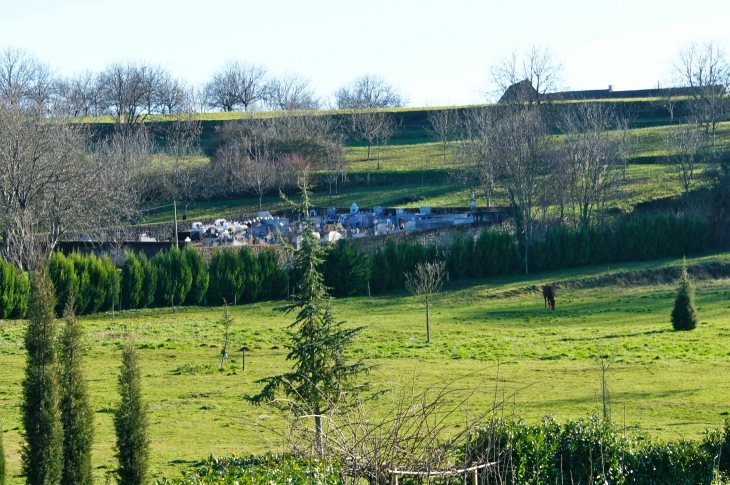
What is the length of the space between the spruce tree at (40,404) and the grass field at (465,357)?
2512 mm

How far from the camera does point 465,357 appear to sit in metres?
27.0

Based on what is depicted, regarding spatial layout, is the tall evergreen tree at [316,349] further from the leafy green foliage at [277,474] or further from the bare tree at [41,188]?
the bare tree at [41,188]

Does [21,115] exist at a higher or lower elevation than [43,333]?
higher

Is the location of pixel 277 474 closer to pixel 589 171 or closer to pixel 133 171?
pixel 589 171

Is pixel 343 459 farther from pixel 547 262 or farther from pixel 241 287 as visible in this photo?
pixel 547 262

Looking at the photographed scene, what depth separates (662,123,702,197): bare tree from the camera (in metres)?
56.9

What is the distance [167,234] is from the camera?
57.5 metres

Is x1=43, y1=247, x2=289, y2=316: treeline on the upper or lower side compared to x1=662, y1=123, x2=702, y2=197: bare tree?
lower

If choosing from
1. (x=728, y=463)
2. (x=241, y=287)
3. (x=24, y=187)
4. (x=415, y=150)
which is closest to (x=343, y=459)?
(x=728, y=463)

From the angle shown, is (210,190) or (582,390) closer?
(582,390)

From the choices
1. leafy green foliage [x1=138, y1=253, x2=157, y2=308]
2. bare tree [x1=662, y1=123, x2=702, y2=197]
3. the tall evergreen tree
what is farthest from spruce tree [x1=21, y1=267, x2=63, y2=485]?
bare tree [x1=662, y1=123, x2=702, y2=197]

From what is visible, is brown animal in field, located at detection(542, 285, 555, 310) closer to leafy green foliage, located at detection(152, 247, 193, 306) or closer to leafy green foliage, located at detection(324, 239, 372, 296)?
leafy green foliage, located at detection(324, 239, 372, 296)

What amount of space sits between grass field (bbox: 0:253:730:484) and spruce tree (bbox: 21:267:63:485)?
98.9 inches

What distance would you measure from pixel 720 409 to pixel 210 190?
57329 millimetres
